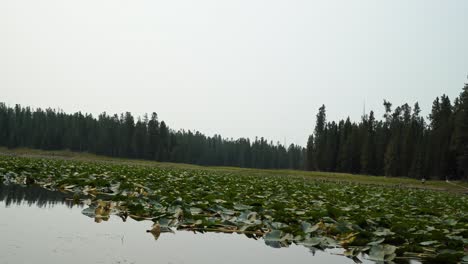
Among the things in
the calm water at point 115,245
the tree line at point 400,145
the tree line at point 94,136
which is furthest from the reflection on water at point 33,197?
the tree line at point 94,136

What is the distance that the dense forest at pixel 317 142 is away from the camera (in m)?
58.7

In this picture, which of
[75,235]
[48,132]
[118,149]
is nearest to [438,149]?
[75,235]

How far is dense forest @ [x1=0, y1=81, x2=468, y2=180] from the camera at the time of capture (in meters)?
58.7

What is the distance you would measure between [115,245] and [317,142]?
79.2 meters

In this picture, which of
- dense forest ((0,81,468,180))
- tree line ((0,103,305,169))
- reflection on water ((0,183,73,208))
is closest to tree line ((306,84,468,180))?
dense forest ((0,81,468,180))

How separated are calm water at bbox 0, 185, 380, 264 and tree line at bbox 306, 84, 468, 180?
161ft

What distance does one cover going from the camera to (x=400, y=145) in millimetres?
63844

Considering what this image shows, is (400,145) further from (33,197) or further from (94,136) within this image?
(94,136)

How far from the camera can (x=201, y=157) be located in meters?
122

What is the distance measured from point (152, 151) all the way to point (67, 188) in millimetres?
83045

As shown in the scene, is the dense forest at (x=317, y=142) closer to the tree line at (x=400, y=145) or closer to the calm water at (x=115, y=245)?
the tree line at (x=400, y=145)

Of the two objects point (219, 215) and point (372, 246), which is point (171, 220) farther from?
point (372, 246)

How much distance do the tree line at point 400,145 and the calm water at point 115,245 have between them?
1933 inches

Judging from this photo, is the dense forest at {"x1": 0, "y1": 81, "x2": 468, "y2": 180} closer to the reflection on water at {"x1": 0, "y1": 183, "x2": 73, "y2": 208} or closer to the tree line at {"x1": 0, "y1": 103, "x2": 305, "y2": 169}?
the tree line at {"x1": 0, "y1": 103, "x2": 305, "y2": 169}
